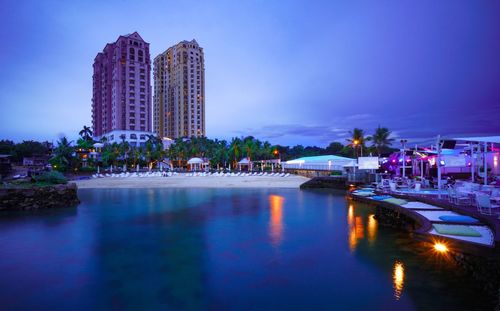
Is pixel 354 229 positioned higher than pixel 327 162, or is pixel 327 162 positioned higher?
pixel 327 162

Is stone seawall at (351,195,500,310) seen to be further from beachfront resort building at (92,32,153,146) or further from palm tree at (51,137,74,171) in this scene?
beachfront resort building at (92,32,153,146)

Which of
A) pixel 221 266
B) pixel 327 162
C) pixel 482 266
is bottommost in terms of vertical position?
pixel 221 266

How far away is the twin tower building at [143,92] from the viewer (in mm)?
83625

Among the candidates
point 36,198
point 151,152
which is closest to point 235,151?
point 151,152

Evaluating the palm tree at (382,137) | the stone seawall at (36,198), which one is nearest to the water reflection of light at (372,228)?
the stone seawall at (36,198)

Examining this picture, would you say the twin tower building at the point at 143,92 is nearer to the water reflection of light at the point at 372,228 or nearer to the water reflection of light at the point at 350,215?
the water reflection of light at the point at 350,215

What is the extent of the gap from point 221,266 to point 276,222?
23.8 ft

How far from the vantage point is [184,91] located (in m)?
106

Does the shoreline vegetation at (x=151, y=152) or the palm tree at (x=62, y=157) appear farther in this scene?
the shoreline vegetation at (x=151, y=152)

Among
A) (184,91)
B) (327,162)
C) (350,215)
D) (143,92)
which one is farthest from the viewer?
(184,91)

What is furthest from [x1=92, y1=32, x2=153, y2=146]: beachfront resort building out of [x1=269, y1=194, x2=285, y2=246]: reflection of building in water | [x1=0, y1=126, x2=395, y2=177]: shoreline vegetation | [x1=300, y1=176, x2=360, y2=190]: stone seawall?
[x1=269, y1=194, x2=285, y2=246]: reflection of building in water

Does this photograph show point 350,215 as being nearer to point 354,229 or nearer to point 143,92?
point 354,229

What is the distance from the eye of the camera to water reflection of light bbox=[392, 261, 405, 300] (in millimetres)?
7648

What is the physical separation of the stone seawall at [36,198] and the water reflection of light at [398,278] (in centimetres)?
2290
